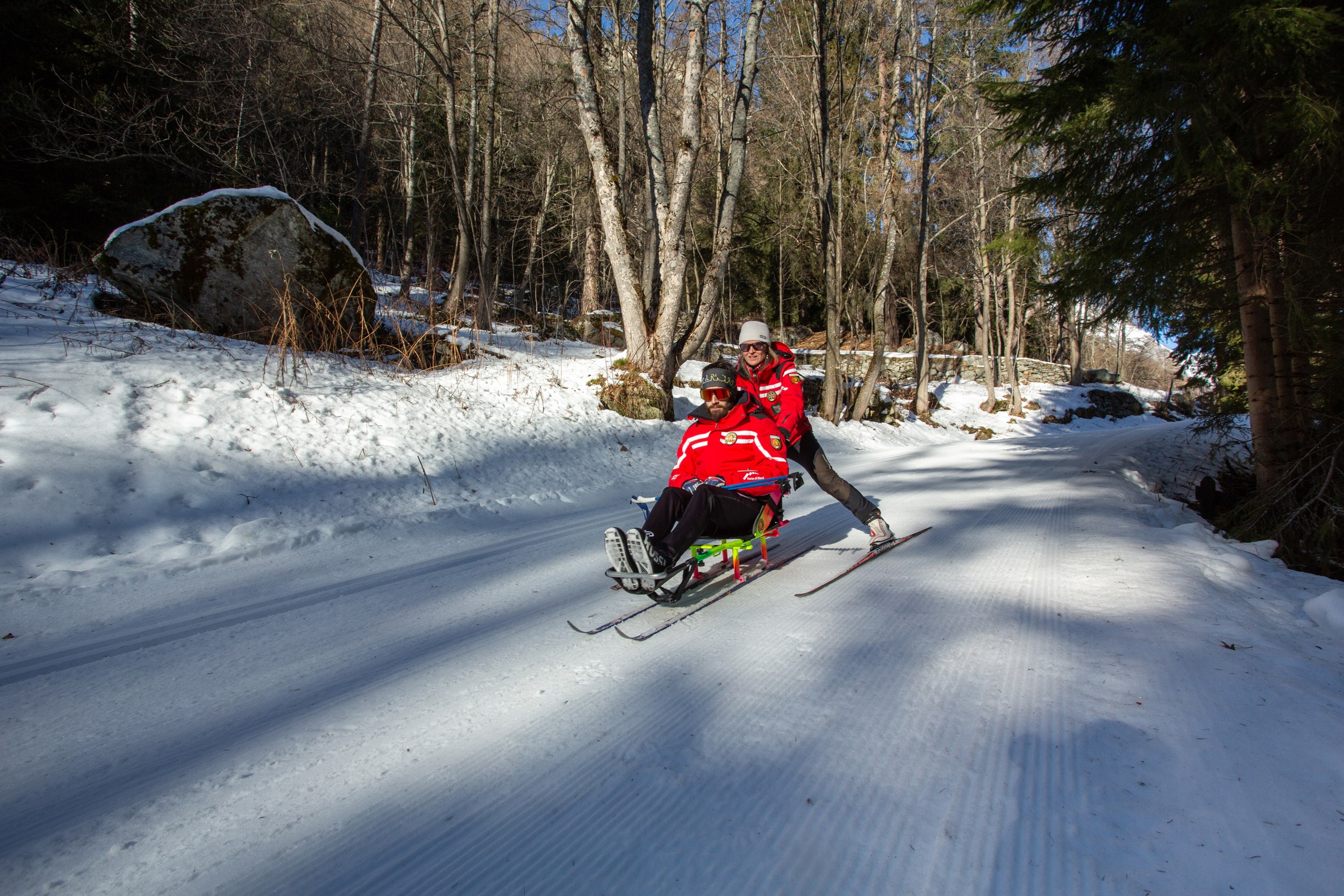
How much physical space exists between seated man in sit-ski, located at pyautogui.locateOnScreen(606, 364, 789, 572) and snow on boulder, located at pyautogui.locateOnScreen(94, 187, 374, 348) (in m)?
5.41

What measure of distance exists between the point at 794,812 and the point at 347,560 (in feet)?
12.5

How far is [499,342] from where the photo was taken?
11938 mm

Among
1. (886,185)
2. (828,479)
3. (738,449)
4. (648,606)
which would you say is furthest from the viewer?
(886,185)

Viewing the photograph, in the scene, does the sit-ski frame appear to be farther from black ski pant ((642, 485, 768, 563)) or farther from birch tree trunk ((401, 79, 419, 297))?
birch tree trunk ((401, 79, 419, 297))

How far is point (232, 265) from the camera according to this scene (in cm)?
746

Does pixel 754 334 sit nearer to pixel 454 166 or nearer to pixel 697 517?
pixel 697 517

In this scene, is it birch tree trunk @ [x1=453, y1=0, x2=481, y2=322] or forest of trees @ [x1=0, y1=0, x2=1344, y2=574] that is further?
birch tree trunk @ [x1=453, y1=0, x2=481, y2=322]

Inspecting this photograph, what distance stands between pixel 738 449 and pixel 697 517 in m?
0.68

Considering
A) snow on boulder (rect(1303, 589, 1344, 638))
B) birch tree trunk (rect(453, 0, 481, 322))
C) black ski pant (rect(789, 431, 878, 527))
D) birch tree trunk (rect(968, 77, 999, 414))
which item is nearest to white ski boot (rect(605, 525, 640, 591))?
black ski pant (rect(789, 431, 878, 527))

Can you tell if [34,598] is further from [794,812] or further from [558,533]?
[794,812]

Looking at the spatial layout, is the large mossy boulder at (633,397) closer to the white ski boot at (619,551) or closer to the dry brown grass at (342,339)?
the dry brown grass at (342,339)

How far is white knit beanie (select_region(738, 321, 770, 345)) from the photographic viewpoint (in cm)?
475

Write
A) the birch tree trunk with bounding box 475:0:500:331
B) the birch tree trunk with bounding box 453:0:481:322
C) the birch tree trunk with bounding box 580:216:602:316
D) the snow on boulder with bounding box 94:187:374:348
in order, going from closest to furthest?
the snow on boulder with bounding box 94:187:374:348 < the birch tree trunk with bounding box 475:0:500:331 < the birch tree trunk with bounding box 453:0:481:322 < the birch tree trunk with bounding box 580:216:602:316

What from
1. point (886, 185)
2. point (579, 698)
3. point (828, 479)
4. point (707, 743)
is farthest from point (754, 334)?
point (886, 185)
